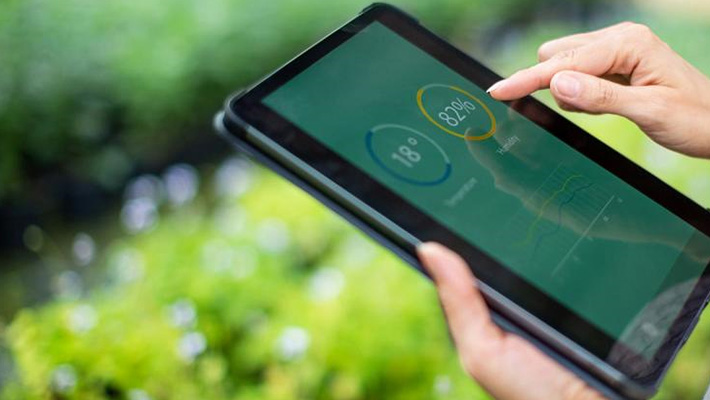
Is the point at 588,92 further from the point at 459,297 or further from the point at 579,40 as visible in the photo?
the point at 459,297

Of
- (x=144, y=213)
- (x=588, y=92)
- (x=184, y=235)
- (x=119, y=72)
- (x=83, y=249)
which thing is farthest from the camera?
(x=119, y=72)

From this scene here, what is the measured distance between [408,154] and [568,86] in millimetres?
286

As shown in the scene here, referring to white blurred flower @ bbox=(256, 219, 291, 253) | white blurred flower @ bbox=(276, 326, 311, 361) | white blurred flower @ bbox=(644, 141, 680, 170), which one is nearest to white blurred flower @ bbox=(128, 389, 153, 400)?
white blurred flower @ bbox=(276, 326, 311, 361)

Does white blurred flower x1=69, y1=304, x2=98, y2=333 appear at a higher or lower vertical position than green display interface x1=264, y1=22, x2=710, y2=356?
lower

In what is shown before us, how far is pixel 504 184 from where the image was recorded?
106cm

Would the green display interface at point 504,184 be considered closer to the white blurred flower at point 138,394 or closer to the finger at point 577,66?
the finger at point 577,66

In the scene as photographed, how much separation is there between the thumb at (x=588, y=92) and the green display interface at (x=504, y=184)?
0.07 m

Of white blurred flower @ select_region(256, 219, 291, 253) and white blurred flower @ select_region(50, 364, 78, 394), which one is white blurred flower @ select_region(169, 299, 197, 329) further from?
white blurred flower @ select_region(256, 219, 291, 253)

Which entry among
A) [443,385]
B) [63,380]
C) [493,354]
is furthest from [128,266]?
[493,354]

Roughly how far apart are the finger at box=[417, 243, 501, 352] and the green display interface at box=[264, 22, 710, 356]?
6 cm

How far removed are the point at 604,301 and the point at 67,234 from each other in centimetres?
269

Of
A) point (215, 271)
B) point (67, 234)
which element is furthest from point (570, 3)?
point (215, 271)

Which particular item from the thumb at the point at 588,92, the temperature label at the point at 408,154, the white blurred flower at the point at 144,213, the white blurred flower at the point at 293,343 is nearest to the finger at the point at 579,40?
the thumb at the point at 588,92

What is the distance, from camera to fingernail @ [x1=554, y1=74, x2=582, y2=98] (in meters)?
1.18
